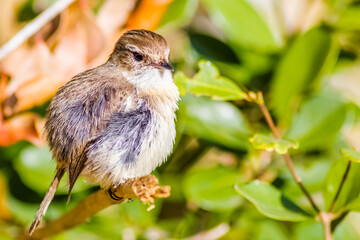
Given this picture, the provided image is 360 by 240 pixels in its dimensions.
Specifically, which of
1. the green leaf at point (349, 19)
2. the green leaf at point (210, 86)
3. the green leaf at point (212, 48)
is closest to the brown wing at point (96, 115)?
the green leaf at point (210, 86)

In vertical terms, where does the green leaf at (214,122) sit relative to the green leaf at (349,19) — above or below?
below

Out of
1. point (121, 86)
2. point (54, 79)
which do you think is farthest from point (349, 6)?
point (54, 79)

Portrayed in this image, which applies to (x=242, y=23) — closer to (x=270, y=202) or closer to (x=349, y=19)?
(x=349, y=19)

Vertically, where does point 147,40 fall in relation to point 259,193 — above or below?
above

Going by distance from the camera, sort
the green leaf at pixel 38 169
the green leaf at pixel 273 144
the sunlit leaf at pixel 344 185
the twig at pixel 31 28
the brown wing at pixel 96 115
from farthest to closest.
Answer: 1. the green leaf at pixel 38 169
2. the twig at pixel 31 28
3. the brown wing at pixel 96 115
4. the sunlit leaf at pixel 344 185
5. the green leaf at pixel 273 144

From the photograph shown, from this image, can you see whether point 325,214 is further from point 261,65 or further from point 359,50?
point 359,50

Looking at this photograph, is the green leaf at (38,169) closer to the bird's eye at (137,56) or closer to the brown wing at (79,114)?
the brown wing at (79,114)
